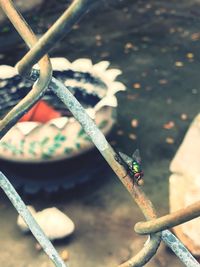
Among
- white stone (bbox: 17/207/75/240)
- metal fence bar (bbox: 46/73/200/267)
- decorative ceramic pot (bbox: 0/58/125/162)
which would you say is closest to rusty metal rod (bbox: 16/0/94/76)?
metal fence bar (bbox: 46/73/200/267)

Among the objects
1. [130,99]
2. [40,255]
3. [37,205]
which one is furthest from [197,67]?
[40,255]

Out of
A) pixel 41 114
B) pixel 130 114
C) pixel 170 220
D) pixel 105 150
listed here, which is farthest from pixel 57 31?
pixel 130 114

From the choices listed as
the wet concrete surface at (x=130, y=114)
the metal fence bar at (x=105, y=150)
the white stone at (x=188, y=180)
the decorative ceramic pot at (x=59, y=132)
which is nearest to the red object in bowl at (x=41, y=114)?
the decorative ceramic pot at (x=59, y=132)

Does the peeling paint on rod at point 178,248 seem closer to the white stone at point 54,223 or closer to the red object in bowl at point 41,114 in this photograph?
the white stone at point 54,223

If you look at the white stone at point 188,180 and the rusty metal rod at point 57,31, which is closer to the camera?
the rusty metal rod at point 57,31

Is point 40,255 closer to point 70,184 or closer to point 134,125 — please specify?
point 70,184
